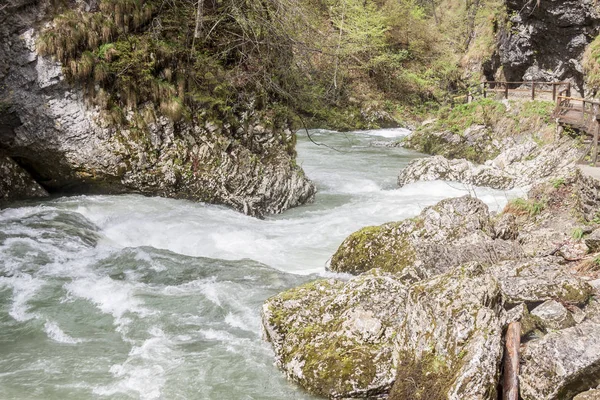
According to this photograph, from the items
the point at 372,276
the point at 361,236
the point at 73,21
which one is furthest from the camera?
the point at 73,21

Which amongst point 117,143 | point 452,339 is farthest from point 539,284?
point 117,143

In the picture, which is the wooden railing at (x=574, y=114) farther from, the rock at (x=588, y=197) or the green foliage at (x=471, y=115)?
the rock at (x=588, y=197)

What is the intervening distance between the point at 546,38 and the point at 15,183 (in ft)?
75.4

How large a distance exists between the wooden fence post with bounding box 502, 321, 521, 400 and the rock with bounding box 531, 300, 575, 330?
0.98 metres

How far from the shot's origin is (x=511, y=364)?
4582 mm

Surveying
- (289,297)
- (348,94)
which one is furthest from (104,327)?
(348,94)

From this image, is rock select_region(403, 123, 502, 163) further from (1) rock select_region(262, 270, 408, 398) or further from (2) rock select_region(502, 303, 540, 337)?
(1) rock select_region(262, 270, 408, 398)

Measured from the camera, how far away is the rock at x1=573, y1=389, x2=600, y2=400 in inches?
159

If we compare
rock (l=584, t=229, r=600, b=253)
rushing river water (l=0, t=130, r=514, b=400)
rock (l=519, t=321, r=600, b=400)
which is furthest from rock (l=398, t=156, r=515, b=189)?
rock (l=519, t=321, r=600, b=400)

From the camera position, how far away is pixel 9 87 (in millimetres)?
10523

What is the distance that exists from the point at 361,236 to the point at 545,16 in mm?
19842

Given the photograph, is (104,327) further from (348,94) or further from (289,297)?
(348,94)

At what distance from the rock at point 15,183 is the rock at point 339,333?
7.48m

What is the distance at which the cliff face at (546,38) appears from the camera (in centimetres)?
2138
